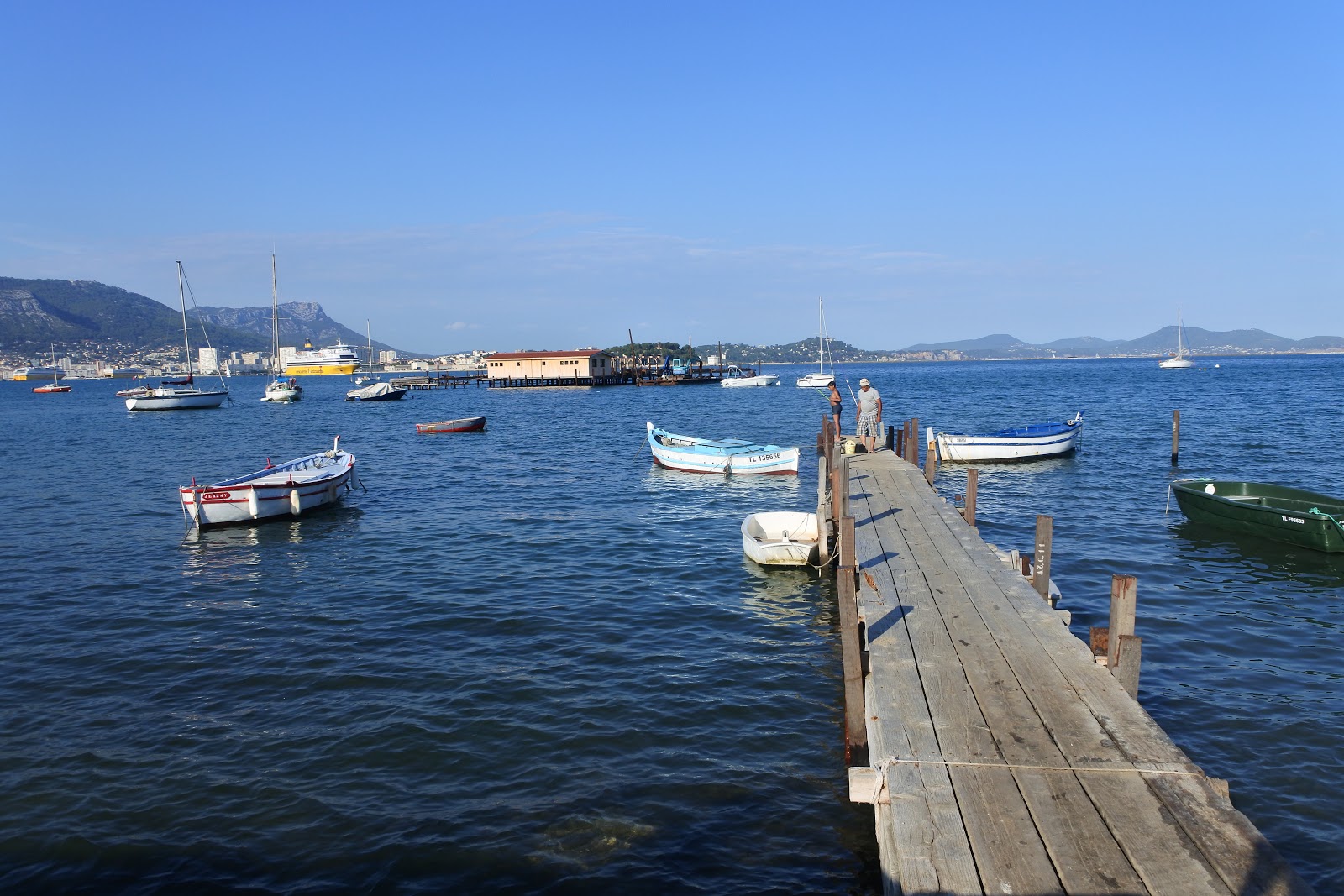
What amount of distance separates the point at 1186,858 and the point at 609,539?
1632 cm

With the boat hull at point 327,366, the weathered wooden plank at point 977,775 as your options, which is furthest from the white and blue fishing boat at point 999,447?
the boat hull at point 327,366

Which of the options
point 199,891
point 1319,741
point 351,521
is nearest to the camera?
point 199,891

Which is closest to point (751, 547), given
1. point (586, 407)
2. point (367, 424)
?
point (367, 424)

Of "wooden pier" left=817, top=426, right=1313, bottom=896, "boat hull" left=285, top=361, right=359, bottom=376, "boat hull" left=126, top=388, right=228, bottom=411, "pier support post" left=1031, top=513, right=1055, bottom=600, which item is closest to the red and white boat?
"boat hull" left=126, top=388, right=228, bottom=411

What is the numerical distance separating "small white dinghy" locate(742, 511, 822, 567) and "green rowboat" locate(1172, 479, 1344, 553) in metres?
9.96

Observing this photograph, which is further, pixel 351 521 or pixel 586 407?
A: pixel 586 407

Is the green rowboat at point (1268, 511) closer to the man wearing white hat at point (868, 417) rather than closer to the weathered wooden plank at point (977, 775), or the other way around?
the man wearing white hat at point (868, 417)

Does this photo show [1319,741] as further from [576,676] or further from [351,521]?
[351,521]

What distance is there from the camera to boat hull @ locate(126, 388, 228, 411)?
7575 cm

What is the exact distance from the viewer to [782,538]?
18.3 meters

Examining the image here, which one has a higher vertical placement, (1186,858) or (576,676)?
(1186,858)

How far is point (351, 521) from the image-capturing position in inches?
951

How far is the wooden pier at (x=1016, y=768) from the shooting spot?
16.7 feet

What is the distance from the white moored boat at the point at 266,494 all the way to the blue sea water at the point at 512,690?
0.66 meters
